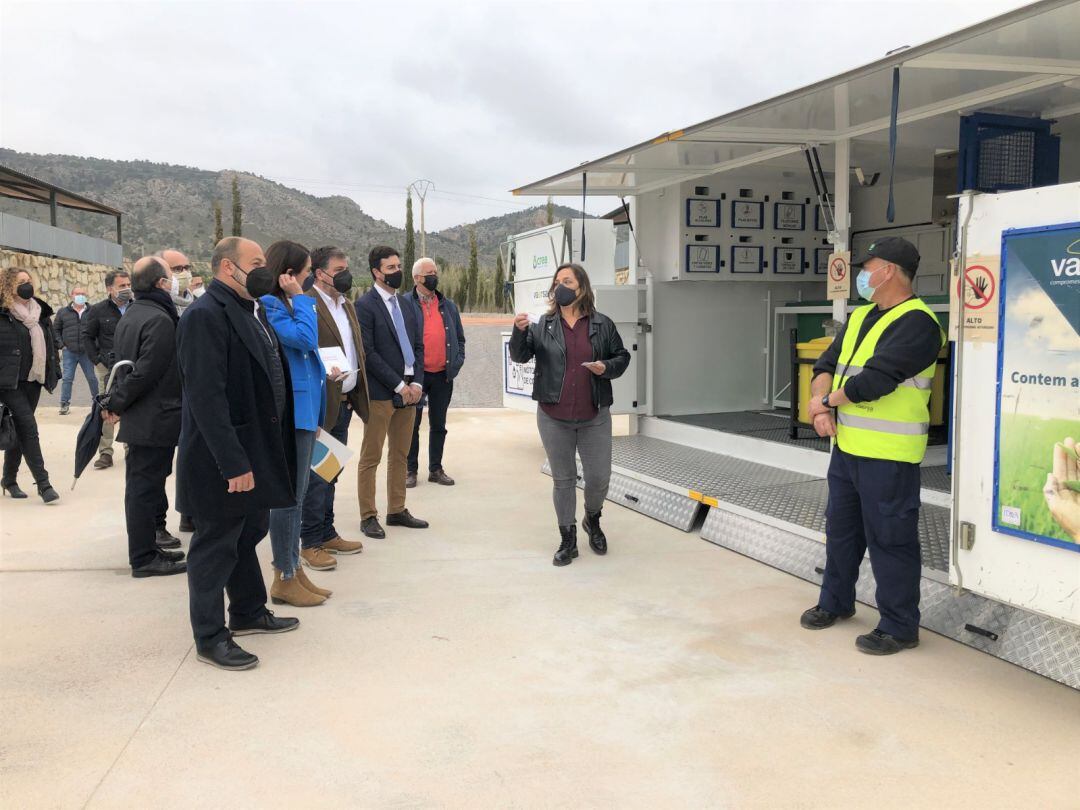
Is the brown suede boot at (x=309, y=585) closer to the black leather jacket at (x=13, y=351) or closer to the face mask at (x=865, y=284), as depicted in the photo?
the face mask at (x=865, y=284)

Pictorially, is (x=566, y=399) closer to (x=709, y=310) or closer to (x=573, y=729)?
(x=573, y=729)

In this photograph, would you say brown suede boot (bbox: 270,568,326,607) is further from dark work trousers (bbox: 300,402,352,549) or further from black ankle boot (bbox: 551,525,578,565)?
black ankle boot (bbox: 551,525,578,565)

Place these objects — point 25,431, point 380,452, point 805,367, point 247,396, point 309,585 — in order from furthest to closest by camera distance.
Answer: point 805,367 → point 25,431 → point 380,452 → point 309,585 → point 247,396

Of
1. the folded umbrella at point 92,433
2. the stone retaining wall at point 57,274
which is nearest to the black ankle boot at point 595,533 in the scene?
the folded umbrella at point 92,433

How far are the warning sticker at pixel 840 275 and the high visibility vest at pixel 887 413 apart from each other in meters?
2.54

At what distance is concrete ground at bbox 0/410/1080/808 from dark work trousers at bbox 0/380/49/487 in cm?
181

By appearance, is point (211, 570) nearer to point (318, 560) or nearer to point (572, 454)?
point (318, 560)

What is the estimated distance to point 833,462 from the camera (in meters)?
3.94

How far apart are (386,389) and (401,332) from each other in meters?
0.48

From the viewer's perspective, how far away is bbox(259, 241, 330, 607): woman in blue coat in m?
3.96

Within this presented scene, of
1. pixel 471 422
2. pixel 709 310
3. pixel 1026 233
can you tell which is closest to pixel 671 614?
pixel 1026 233

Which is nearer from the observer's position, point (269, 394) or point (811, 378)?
point (269, 394)

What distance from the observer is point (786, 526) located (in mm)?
4949

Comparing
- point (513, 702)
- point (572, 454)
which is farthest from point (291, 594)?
point (572, 454)
